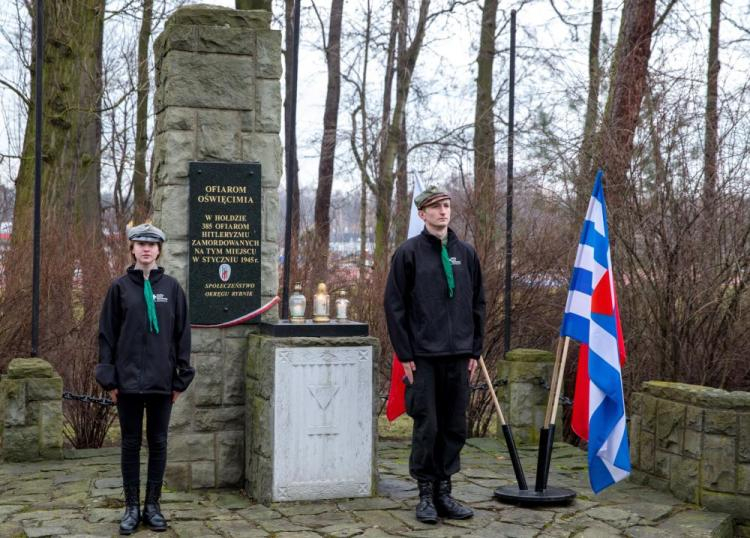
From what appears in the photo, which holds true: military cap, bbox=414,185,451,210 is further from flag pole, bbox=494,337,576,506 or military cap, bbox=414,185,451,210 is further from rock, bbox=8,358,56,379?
rock, bbox=8,358,56,379

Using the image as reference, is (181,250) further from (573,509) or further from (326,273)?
(326,273)

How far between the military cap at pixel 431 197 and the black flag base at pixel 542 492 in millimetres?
1764

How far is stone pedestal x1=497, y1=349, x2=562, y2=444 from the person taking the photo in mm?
8750

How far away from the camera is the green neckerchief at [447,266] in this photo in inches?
241

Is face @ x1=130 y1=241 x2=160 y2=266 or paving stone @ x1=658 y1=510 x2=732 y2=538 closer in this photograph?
face @ x1=130 y1=241 x2=160 y2=266

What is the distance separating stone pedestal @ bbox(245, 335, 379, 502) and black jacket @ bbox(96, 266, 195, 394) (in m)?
0.86

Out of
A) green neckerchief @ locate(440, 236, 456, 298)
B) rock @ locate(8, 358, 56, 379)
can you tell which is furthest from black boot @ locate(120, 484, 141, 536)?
rock @ locate(8, 358, 56, 379)

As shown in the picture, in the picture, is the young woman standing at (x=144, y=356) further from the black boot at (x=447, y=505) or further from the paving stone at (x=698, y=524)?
the paving stone at (x=698, y=524)

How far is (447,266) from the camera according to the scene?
6164mm

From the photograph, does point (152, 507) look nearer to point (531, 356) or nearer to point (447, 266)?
point (447, 266)

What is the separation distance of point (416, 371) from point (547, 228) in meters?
4.25

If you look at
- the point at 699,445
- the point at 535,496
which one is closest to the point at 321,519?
the point at 535,496

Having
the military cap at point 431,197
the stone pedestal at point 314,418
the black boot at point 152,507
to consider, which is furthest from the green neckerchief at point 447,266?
the black boot at point 152,507

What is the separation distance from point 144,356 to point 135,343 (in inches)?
3.6
